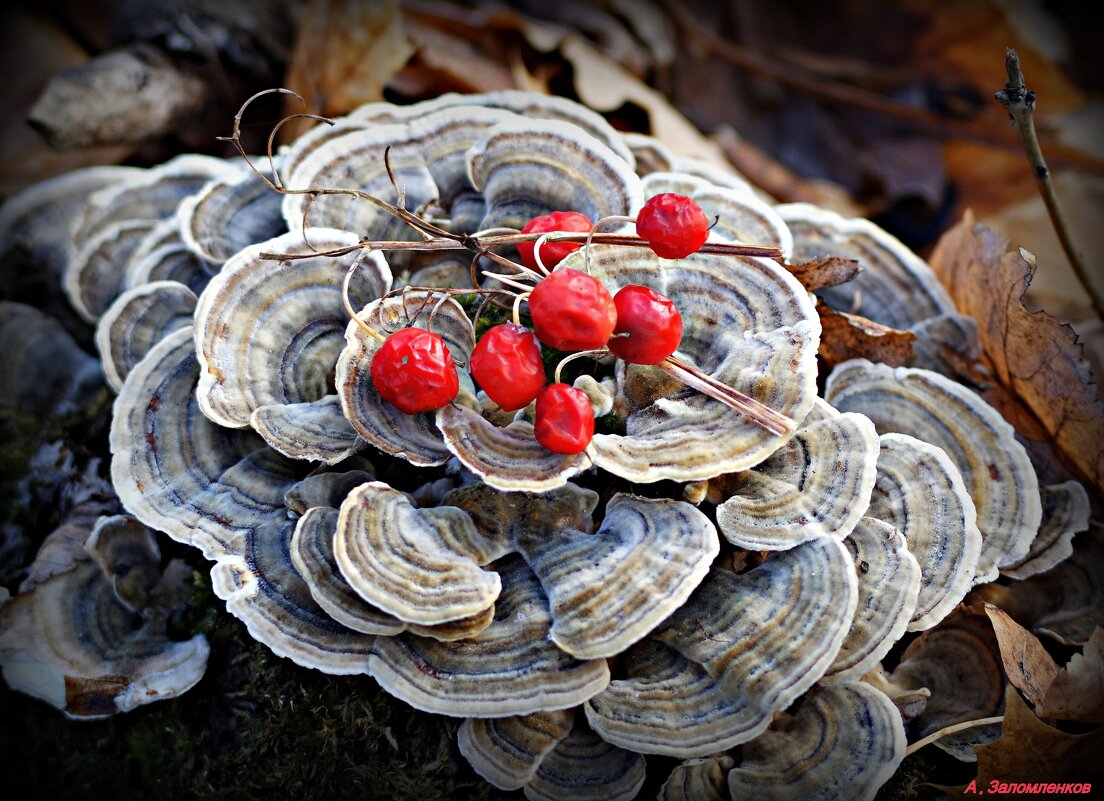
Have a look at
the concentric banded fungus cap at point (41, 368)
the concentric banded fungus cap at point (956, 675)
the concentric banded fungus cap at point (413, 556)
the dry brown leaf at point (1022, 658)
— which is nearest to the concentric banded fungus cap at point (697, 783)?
the concentric banded fungus cap at point (956, 675)

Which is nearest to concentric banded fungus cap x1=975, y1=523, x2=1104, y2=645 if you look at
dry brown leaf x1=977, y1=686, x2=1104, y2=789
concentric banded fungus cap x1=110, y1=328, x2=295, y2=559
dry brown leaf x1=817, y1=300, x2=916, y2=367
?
dry brown leaf x1=977, y1=686, x2=1104, y2=789

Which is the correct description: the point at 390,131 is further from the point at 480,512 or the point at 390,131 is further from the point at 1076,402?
the point at 1076,402

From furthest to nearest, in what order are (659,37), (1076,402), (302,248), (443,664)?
1. (659,37)
2. (1076,402)
3. (302,248)
4. (443,664)

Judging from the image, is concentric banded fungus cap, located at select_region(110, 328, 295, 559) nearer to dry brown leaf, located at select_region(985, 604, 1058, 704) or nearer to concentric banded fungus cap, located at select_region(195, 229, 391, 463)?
concentric banded fungus cap, located at select_region(195, 229, 391, 463)

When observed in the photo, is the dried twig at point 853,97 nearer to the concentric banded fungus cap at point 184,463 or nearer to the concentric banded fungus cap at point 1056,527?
the concentric banded fungus cap at point 1056,527

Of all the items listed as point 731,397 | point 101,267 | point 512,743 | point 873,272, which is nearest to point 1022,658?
point 731,397

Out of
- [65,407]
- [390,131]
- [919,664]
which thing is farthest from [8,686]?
[919,664]
